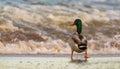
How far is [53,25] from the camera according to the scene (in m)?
25.0

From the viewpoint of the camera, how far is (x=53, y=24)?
2511 cm

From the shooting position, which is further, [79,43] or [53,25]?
[53,25]

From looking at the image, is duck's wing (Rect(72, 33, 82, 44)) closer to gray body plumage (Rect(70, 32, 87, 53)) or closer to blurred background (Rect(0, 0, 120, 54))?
gray body plumage (Rect(70, 32, 87, 53))

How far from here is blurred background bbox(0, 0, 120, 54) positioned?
73.2 feet

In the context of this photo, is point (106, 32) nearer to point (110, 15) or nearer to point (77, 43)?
point (110, 15)

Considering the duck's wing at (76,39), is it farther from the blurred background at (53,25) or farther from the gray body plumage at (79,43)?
the blurred background at (53,25)

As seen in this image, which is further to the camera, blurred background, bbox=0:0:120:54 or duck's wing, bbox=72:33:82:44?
blurred background, bbox=0:0:120:54

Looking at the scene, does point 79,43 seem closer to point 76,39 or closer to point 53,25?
point 76,39

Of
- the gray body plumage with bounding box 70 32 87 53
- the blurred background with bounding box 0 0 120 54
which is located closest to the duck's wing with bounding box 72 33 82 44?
the gray body plumage with bounding box 70 32 87 53

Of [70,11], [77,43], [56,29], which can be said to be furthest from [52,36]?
[77,43]

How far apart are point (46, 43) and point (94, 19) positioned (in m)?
3.82

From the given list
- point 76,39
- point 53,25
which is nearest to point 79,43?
point 76,39

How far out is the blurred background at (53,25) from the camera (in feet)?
73.2

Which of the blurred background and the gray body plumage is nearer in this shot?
the gray body plumage
